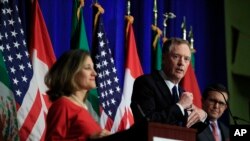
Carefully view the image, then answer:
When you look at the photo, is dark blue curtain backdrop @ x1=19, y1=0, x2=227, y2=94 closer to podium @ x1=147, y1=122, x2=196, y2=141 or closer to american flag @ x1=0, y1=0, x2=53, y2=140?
american flag @ x1=0, y1=0, x2=53, y2=140

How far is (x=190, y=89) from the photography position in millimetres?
7516

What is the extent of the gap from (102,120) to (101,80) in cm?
37

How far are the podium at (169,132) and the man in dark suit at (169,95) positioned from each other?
0.78 meters

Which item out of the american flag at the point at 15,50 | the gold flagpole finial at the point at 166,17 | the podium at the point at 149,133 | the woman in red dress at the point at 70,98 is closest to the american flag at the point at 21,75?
the american flag at the point at 15,50

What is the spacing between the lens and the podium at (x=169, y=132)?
245cm

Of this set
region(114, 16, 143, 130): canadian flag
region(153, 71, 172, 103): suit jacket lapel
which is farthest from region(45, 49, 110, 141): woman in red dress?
region(114, 16, 143, 130): canadian flag

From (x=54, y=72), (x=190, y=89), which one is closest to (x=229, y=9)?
(x=190, y=89)

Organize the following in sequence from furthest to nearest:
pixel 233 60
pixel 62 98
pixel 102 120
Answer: pixel 233 60 < pixel 102 120 < pixel 62 98

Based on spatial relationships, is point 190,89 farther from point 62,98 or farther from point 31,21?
point 62,98

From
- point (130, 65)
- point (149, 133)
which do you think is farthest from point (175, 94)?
point (130, 65)

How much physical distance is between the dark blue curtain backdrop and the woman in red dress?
220 centimetres

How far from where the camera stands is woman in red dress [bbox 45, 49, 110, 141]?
10.0 feet

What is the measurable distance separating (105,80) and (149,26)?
133cm

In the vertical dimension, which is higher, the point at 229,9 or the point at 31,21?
the point at 31,21
